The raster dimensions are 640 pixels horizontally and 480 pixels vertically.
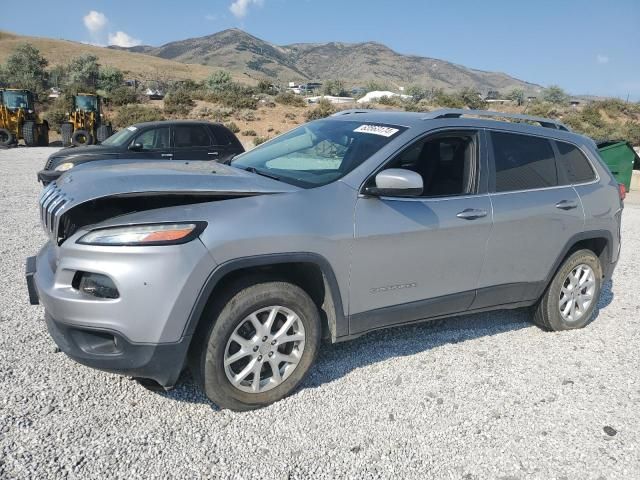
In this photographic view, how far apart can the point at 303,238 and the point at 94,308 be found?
3.82 feet

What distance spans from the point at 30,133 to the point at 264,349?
835 inches

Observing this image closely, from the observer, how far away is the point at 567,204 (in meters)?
4.20

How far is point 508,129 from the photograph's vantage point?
13.2 feet

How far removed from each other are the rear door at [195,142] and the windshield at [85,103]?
13.0 m

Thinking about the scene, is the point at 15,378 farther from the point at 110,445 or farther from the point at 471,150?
the point at 471,150

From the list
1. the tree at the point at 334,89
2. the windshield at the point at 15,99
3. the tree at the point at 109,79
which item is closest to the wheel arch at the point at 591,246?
the windshield at the point at 15,99

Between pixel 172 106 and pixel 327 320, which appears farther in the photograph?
pixel 172 106

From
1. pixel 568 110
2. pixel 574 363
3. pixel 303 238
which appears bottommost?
pixel 574 363

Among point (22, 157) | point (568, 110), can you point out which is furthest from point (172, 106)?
point (568, 110)

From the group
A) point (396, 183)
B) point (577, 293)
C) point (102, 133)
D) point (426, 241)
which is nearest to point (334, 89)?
point (102, 133)

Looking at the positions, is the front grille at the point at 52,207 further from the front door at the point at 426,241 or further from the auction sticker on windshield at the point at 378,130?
the auction sticker on windshield at the point at 378,130

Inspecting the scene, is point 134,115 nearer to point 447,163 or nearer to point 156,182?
point 447,163

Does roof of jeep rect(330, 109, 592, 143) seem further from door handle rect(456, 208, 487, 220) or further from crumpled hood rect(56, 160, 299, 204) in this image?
crumpled hood rect(56, 160, 299, 204)

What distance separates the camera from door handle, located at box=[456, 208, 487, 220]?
359 centimetres
